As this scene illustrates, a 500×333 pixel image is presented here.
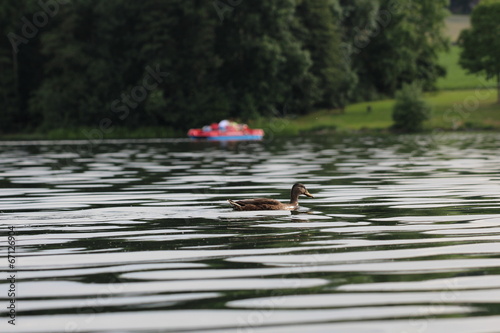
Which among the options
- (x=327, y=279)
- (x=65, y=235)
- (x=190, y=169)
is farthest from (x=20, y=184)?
(x=327, y=279)

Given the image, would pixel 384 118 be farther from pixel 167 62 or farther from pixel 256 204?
pixel 256 204

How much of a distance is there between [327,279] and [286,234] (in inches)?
185

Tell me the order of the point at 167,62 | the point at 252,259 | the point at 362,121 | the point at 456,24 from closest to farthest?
1. the point at 252,259
2. the point at 362,121
3. the point at 167,62
4. the point at 456,24

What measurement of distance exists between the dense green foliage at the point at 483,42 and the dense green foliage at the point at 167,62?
476 inches

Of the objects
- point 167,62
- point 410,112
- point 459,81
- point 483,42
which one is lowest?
point 410,112

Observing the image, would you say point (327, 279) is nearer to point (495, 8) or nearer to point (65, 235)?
point (65, 235)

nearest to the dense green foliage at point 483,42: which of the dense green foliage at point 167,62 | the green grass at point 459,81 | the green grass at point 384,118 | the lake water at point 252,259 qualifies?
the green grass at point 384,118

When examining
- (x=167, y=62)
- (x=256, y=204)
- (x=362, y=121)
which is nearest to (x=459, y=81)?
(x=362, y=121)

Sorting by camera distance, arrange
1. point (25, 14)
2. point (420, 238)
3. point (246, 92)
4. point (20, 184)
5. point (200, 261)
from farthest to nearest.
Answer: point (25, 14)
point (246, 92)
point (20, 184)
point (420, 238)
point (200, 261)

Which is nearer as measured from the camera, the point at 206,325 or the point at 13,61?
the point at 206,325

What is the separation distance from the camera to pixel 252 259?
14281 mm

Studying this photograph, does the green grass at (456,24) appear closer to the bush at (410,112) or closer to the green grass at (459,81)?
the green grass at (459,81)

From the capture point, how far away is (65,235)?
1744cm

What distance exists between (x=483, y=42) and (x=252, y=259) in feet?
294
